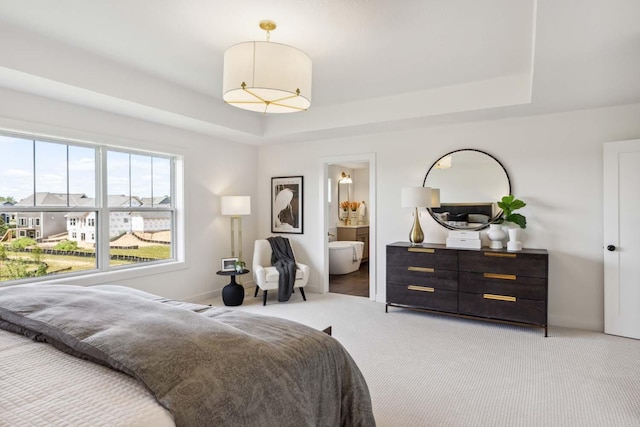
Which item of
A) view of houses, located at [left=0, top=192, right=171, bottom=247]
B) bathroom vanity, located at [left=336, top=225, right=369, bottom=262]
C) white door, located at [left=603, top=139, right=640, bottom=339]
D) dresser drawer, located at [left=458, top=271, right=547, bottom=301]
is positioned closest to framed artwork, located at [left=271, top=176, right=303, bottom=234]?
view of houses, located at [left=0, top=192, right=171, bottom=247]

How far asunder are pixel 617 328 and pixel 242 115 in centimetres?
479

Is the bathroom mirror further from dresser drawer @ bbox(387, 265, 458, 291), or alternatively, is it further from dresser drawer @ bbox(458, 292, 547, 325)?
dresser drawer @ bbox(458, 292, 547, 325)

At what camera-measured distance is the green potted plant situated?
4.02 meters

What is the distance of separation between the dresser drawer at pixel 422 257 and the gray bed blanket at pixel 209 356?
2.68 metres

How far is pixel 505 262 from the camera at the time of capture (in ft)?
12.6

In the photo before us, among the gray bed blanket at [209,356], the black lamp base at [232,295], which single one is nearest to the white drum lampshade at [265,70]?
the gray bed blanket at [209,356]

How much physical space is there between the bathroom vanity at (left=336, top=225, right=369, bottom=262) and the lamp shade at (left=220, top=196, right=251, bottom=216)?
365 centimetres

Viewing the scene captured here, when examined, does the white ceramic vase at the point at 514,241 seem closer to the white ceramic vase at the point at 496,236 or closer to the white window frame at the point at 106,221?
the white ceramic vase at the point at 496,236

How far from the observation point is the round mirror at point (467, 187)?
4.34m

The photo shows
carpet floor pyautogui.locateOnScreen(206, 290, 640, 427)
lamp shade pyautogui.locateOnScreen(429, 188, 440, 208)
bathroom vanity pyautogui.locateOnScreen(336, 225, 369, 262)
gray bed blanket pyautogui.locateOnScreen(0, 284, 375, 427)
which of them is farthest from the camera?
bathroom vanity pyautogui.locateOnScreen(336, 225, 369, 262)

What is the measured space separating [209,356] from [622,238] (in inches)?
160

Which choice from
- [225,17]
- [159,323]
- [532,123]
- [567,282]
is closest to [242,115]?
[225,17]

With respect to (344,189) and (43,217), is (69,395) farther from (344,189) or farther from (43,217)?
(344,189)

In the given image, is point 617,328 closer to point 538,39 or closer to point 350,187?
point 538,39
